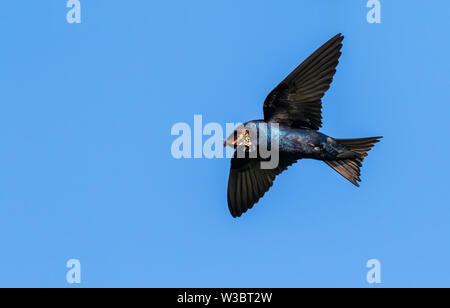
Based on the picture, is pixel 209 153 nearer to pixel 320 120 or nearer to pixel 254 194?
pixel 254 194

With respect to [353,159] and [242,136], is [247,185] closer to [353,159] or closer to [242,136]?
[242,136]

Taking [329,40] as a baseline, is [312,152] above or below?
below

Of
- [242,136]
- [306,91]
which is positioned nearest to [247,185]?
[242,136]

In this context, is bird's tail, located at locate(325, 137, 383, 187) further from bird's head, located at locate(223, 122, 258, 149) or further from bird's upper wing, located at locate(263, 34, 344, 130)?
bird's head, located at locate(223, 122, 258, 149)

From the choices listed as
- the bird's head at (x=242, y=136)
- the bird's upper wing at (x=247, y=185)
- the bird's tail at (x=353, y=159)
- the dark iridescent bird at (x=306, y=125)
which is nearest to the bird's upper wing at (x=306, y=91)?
the dark iridescent bird at (x=306, y=125)
